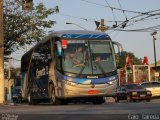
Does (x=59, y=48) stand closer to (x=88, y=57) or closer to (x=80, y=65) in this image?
(x=80, y=65)

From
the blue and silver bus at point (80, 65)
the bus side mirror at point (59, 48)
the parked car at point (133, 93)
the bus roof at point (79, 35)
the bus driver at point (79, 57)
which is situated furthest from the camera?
the parked car at point (133, 93)

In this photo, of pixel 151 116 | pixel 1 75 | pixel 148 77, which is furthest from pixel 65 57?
pixel 148 77

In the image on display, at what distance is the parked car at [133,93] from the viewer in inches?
1447

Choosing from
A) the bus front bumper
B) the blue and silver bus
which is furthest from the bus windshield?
the bus front bumper

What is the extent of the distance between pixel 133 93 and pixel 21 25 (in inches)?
459

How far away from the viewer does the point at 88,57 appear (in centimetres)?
2256

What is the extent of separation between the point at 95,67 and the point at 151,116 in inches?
467

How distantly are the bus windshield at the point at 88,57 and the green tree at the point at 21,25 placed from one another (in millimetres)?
19392

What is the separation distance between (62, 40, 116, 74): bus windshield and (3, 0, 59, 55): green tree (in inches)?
763

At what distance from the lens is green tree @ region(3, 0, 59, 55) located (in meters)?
41.6

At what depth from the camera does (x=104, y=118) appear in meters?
11.3

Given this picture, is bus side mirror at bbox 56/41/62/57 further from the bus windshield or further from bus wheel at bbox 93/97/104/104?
bus wheel at bbox 93/97/104/104

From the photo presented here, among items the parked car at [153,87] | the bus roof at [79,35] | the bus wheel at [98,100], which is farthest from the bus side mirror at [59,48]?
the parked car at [153,87]

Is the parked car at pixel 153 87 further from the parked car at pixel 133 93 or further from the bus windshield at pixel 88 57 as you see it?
the bus windshield at pixel 88 57
